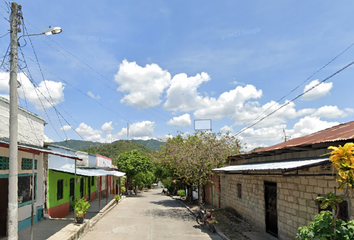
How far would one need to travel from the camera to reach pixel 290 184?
9242 mm

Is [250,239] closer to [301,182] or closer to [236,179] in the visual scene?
[301,182]

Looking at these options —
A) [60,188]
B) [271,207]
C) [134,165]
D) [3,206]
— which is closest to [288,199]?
[271,207]

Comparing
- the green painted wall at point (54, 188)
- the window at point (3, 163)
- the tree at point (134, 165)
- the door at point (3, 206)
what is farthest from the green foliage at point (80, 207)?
the tree at point (134, 165)

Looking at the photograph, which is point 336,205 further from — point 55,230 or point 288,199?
point 55,230

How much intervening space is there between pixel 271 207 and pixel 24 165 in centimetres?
1048

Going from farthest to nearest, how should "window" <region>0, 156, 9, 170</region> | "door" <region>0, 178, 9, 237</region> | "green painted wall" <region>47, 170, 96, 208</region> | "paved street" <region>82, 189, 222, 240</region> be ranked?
1. "green painted wall" <region>47, 170, 96, 208</region>
2. "paved street" <region>82, 189, 222, 240</region>
3. "door" <region>0, 178, 9, 237</region>
4. "window" <region>0, 156, 9, 170</region>

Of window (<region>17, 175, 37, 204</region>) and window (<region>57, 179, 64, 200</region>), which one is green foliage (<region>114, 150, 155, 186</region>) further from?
window (<region>17, 175, 37, 204</region>)

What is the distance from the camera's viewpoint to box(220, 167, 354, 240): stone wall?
770cm

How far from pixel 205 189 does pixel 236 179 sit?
392 inches

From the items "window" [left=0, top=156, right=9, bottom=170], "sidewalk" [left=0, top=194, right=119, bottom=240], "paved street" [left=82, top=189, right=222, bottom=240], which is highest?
"window" [left=0, top=156, right=9, bottom=170]

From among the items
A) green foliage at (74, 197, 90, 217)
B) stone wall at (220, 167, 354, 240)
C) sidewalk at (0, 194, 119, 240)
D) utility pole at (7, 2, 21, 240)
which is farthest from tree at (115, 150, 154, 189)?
utility pole at (7, 2, 21, 240)

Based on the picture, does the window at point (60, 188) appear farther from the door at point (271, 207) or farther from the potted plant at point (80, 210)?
the door at point (271, 207)

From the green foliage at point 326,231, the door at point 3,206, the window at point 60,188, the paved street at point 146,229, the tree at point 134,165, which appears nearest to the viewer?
the green foliage at point 326,231

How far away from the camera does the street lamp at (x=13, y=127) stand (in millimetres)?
6965
